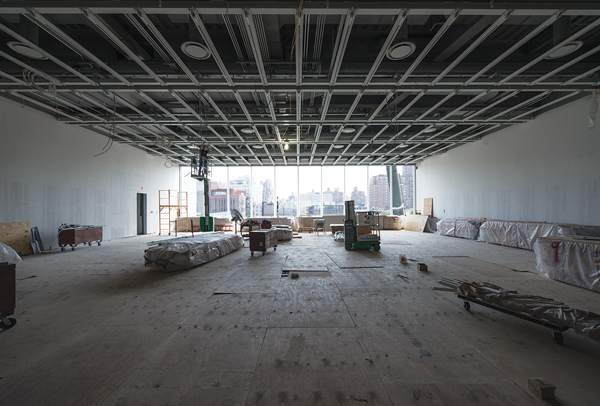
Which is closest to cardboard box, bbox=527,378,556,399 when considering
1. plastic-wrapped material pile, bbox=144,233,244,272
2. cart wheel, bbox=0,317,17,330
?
cart wheel, bbox=0,317,17,330

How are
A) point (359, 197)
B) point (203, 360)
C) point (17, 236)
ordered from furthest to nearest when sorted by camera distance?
point (359, 197), point (17, 236), point (203, 360)

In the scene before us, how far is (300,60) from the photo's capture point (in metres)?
5.04

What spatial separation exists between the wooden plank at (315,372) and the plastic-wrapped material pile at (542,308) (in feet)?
6.24

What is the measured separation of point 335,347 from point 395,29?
519cm

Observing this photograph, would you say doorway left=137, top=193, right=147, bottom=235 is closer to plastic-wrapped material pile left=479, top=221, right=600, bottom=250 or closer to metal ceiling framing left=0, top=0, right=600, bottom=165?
metal ceiling framing left=0, top=0, right=600, bottom=165

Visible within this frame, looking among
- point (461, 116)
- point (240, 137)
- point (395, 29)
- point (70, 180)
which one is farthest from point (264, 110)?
point (70, 180)

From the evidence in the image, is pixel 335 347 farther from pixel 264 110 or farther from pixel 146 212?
pixel 146 212

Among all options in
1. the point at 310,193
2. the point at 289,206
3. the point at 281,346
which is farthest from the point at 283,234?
the point at 281,346

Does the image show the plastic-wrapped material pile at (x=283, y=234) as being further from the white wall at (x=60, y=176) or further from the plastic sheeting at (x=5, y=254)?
the white wall at (x=60, y=176)

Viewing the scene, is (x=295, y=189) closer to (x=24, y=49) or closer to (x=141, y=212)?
(x=141, y=212)

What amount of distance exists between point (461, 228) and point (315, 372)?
11894 millimetres

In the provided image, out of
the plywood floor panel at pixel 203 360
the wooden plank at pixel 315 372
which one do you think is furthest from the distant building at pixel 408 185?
the plywood floor panel at pixel 203 360

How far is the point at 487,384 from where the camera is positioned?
5.85 ft

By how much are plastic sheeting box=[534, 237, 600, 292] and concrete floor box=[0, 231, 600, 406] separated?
0.89 feet
